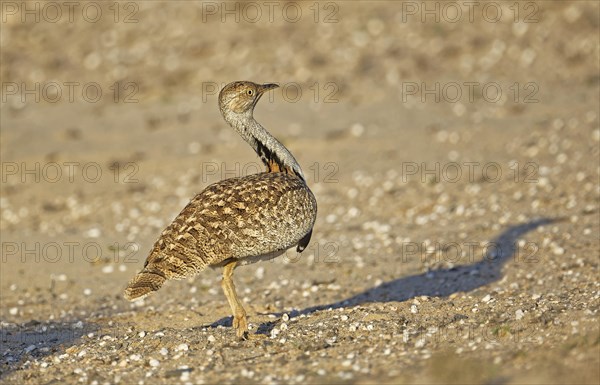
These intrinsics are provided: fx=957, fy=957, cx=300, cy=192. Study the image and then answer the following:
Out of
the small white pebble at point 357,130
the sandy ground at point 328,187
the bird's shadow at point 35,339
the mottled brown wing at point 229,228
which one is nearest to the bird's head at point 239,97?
the mottled brown wing at point 229,228

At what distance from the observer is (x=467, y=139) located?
1912 cm

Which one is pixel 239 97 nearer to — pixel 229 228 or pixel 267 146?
pixel 267 146

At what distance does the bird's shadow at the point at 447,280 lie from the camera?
1125 centimetres

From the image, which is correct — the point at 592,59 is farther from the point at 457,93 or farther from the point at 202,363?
the point at 202,363

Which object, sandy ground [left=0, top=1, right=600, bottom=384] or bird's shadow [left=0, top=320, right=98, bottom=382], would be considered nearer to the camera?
sandy ground [left=0, top=1, right=600, bottom=384]

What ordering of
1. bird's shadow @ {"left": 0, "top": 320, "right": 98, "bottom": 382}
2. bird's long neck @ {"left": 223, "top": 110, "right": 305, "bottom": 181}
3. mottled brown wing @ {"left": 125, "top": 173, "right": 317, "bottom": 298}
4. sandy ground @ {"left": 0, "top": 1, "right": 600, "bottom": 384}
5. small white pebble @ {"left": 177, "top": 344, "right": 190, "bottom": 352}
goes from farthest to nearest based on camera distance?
1. bird's long neck @ {"left": 223, "top": 110, "right": 305, "bottom": 181}
2. bird's shadow @ {"left": 0, "top": 320, "right": 98, "bottom": 382}
3. mottled brown wing @ {"left": 125, "top": 173, "right": 317, "bottom": 298}
4. small white pebble @ {"left": 177, "top": 344, "right": 190, "bottom": 352}
5. sandy ground @ {"left": 0, "top": 1, "right": 600, "bottom": 384}

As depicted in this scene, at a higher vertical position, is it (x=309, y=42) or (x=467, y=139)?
(x=309, y=42)

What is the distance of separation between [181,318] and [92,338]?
144 cm

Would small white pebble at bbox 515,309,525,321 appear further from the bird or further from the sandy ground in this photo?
the bird

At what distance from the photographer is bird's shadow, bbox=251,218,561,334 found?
11250 mm

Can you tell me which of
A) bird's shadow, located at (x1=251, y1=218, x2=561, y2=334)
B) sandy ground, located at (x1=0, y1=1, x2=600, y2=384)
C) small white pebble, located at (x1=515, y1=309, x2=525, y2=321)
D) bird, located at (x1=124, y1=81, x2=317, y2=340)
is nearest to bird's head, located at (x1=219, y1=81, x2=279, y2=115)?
bird, located at (x1=124, y1=81, x2=317, y2=340)

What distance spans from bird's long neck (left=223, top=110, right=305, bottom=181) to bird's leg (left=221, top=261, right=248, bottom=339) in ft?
4.95

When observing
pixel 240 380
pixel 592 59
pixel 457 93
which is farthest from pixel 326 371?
pixel 592 59

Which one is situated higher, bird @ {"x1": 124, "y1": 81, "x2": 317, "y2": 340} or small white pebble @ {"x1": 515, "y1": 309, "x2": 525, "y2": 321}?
bird @ {"x1": 124, "y1": 81, "x2": 317, "y2": 340}
